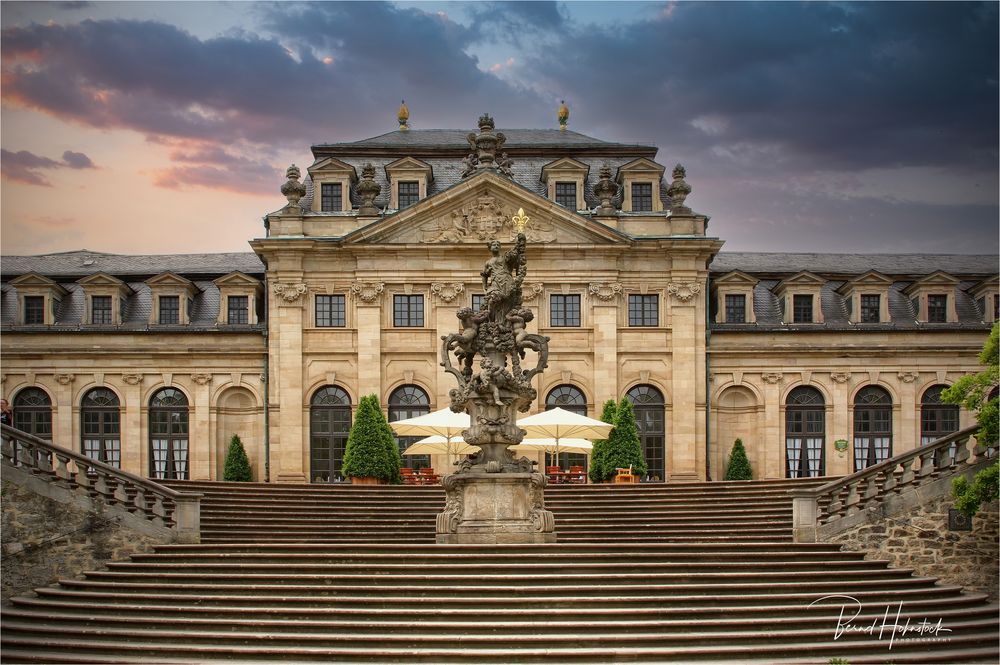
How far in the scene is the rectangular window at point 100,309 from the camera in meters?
48.0

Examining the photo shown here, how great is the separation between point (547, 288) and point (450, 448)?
9876 millimetres

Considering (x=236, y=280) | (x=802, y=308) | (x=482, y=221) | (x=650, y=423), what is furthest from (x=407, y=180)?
(x=802, y=308)

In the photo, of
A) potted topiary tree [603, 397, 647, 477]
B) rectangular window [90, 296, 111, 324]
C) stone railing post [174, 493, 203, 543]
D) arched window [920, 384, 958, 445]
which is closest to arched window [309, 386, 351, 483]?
rectangular window [90, 296, 111, 324]

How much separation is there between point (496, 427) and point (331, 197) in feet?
75.7

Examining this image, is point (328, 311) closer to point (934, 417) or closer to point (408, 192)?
Answer: point (408, 192)

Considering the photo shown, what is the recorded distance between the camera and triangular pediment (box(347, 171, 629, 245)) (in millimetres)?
45281

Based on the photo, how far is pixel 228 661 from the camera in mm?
20250

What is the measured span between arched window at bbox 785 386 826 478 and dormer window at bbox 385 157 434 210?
16573 millimetres

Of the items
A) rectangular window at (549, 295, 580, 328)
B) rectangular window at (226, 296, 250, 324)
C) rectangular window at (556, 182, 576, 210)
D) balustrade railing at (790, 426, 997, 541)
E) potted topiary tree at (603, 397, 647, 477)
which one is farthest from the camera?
rectangular window at (226, 296, 250, 324)

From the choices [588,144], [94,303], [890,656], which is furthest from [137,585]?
[588,144]

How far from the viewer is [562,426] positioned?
3778cm

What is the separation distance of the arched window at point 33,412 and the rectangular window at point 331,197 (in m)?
13.1

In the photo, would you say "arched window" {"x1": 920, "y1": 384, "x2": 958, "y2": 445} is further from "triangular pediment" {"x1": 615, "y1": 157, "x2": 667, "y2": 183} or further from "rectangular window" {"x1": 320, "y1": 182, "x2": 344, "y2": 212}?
"rectangular window" {"x1": 320, "y1": 182, "x2": 344, "y2": 212}

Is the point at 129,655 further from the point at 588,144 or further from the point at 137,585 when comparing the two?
the point at 588,144
